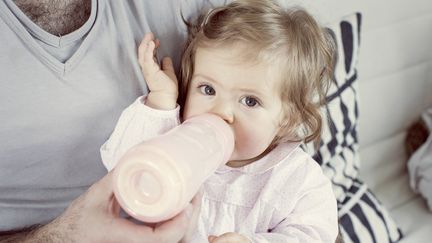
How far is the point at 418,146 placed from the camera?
84.1 inches

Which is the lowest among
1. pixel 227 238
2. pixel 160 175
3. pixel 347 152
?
pixel 347 152

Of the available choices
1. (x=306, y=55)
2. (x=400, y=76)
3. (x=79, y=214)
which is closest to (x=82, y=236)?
(x=79, y=214)

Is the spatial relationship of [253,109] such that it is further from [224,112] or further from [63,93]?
[63,93]

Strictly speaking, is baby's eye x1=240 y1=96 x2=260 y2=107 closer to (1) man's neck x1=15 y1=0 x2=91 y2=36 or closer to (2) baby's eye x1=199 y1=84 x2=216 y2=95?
(2) baby's eye x1=199 y1=84 x2=216 y2=95

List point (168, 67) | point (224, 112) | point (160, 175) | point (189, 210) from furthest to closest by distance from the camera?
1. point (168, 67)
2. point (224, 112)
3. point (189, 210)
4. point (160, 175)

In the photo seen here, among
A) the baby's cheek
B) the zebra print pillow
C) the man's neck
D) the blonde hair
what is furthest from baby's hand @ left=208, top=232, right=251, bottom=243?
the zebra print pillow

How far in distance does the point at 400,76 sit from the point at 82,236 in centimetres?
147

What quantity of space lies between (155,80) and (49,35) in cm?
22

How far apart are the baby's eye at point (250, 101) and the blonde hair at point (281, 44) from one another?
65 mm

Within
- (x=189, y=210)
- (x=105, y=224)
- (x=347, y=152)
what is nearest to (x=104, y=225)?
(x=105, y=224)

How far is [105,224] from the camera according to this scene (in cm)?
92

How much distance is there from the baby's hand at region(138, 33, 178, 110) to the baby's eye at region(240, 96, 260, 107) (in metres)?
0.15

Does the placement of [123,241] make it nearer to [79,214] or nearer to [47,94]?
[79,214]

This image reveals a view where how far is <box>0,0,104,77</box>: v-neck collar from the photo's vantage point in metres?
1.04
